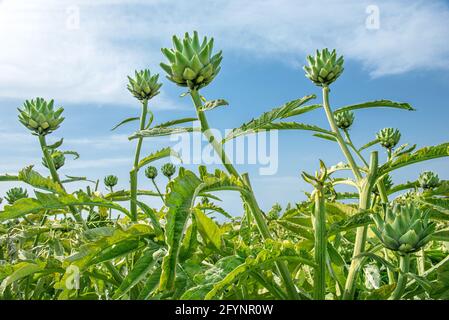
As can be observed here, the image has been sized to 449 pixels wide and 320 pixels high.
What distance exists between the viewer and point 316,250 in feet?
4.25

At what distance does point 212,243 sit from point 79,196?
16.3 inches

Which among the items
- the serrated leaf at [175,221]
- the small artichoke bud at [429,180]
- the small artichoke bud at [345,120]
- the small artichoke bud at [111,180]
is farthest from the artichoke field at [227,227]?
the small artichoke bud at [111,180]

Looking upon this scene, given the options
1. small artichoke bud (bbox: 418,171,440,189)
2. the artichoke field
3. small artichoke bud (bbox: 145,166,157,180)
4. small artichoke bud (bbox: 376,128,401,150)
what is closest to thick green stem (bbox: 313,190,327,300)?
the artichoke field

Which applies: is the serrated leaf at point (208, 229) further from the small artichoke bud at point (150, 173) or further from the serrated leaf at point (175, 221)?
the small artichoke bud at point (150, 173)

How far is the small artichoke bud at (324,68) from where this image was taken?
1.79m

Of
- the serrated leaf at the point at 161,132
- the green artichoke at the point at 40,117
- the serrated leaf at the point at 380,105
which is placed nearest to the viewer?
the serrated leaf at the point at 161,132

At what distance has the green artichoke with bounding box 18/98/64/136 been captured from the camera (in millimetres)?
1937

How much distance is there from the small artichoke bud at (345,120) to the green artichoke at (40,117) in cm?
128

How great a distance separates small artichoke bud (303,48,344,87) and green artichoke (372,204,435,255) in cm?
68

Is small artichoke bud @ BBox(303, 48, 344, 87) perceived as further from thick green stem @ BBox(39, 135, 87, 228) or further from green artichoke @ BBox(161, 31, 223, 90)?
thick green stem @ BBox(39, 135, 87, 228)

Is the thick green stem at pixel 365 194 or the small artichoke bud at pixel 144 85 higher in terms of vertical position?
the small artichoke bud at pixel 144 85

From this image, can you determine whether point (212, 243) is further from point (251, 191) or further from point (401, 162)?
point (401, 162)

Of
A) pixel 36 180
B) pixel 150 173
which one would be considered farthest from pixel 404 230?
pixel 150 173
